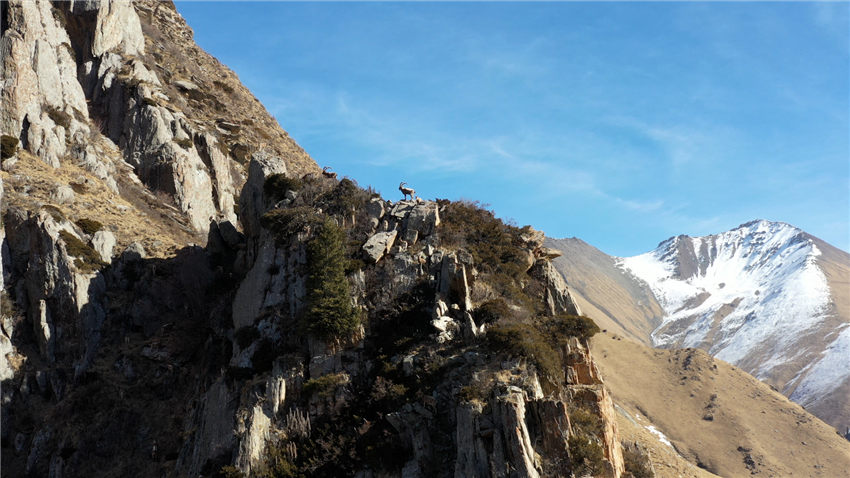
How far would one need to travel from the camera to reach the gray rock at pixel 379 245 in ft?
120

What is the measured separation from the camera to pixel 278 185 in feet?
139

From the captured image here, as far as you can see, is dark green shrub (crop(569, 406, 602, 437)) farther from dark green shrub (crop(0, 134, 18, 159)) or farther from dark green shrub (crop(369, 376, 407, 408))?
dark green shrub (crop(0, 134, 18, 159))

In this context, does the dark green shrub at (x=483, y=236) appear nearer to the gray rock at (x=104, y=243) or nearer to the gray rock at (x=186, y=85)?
the gray rock at (x=104, y=243)

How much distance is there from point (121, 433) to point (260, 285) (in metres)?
12.5

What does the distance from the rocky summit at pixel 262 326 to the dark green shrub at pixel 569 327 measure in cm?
17

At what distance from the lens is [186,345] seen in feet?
140

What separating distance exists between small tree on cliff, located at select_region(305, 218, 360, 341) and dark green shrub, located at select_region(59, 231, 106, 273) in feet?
59.5

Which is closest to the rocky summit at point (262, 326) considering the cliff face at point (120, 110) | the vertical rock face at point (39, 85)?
the vertical rock face at point (39, 85)

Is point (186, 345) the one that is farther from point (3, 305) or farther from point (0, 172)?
point (0, 172)

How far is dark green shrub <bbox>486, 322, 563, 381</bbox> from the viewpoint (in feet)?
96.8

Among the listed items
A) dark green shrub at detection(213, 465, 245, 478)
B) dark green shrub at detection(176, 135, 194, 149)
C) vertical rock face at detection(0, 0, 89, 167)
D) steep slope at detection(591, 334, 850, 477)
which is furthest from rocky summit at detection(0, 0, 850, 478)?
steep slope at detection(591, 334, 850, 477)

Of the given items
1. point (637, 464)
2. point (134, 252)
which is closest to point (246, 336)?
point (134, 252)

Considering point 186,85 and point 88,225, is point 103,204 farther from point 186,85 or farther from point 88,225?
point 186,85

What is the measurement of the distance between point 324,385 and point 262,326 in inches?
276
